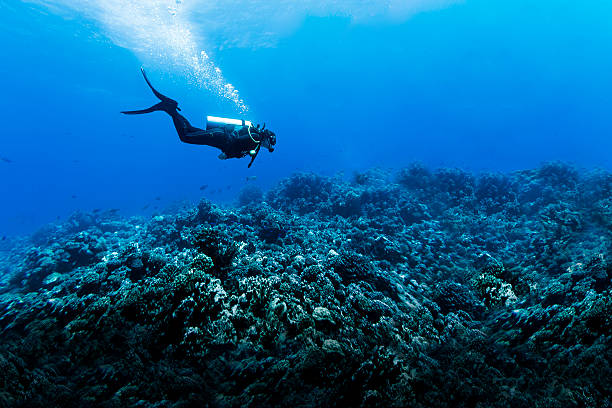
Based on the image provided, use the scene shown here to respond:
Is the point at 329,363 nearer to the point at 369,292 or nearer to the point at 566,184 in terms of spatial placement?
the point at 369,292

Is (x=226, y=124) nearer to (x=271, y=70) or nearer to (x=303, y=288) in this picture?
(x=303, y=288)

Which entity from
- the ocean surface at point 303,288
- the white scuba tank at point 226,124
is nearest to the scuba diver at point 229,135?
the white scuba tank at point 226,124

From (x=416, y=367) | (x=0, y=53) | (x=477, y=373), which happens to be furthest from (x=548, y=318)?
(x=0, y=53)

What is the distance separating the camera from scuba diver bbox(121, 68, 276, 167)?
24.6 feet

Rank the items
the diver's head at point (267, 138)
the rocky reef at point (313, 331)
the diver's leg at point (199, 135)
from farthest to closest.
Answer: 1. the diver's leg at point (199, 135)
2. the diver's head at point (267, 138)
3. the rocky reef at point (313, 331)

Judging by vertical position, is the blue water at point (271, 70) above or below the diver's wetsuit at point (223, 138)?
above

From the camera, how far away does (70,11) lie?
94.1 ft

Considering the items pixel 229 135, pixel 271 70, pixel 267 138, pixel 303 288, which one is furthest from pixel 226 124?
pixel 271 70

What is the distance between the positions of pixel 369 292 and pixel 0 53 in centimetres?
5584

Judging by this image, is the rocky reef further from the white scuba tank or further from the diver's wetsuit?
the white scuba tank

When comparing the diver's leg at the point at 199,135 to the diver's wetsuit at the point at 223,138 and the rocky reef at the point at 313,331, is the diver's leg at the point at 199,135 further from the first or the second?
the rocky reef at the point at 313,331

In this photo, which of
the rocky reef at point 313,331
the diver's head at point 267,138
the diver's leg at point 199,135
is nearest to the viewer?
the rocky reef at point 313,331

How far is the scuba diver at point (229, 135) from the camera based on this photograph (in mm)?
7484

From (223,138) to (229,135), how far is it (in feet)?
0.72
